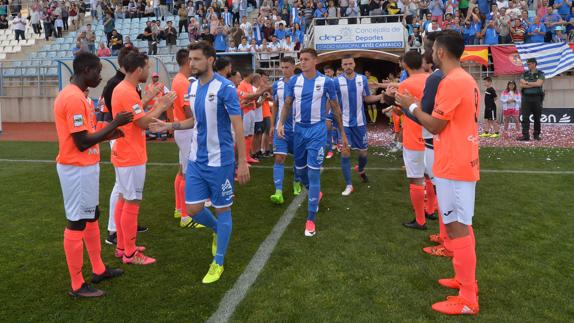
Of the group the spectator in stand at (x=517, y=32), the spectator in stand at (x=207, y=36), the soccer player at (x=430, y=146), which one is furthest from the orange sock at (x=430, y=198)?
the spectator in stand at (x=207, y=36)

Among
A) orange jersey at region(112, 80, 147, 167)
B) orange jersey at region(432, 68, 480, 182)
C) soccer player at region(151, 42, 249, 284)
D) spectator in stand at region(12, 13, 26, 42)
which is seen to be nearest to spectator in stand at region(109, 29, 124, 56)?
spectator in stand at region(12, 13, 26, 42)

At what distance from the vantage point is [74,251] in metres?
4.08

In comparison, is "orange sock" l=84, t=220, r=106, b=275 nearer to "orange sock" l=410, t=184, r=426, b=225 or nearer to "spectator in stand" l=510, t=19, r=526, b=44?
"orange sock" l=410, t=184, r=426, b=225

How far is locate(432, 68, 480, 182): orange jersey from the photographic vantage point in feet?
11.9

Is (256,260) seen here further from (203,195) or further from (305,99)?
(305,99)

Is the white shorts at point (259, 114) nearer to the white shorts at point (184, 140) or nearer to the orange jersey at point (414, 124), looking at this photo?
the white shorts at point (184, 140)

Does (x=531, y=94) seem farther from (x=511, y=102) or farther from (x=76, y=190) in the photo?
(x=76, y=190)

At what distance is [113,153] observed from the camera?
4957 millimetres

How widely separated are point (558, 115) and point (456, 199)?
15.4m

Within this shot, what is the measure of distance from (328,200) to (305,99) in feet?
6.64

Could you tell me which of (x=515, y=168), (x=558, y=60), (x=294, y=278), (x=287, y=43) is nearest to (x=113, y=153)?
(x=294, y=278)

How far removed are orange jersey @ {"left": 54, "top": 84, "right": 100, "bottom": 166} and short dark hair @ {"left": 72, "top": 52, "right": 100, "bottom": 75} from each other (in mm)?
154

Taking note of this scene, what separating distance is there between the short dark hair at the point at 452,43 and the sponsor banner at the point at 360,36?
1386 cm

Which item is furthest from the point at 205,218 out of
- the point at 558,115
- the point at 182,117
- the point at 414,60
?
the point at 558,115
